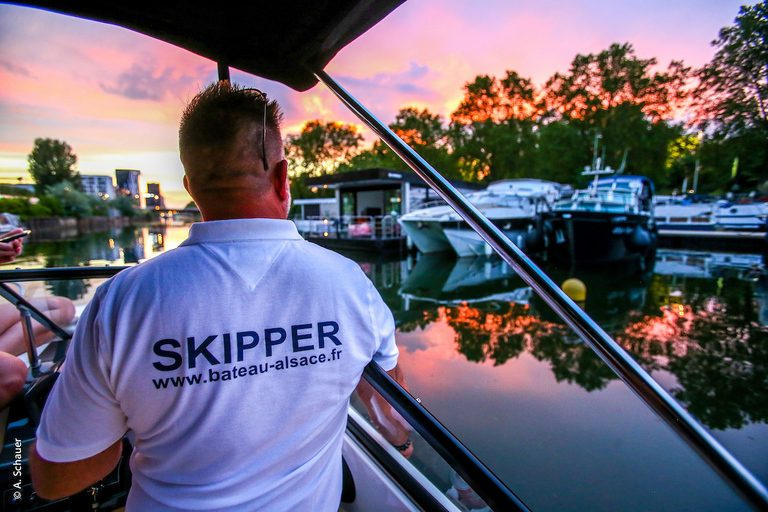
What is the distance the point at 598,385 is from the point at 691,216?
2760 cm

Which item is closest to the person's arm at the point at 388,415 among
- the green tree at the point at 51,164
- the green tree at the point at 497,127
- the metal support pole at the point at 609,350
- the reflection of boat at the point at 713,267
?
the metal support pole at the point at 609,350

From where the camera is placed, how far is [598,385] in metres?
3.77

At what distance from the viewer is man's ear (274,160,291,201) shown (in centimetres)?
85

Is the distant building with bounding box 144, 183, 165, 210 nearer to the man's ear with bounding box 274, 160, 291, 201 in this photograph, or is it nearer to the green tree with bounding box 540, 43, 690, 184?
the man's ear with bounding box 274, 160, 291, 201

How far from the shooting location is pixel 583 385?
3752mm

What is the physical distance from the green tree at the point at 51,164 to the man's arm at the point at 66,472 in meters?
3.03

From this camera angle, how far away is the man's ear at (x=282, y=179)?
33.3 inches

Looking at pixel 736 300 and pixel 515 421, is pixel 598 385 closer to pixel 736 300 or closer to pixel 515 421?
pixel 515 421

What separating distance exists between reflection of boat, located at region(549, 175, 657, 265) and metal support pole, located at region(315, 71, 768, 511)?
11.5m

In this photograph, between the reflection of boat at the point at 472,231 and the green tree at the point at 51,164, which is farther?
the reflection of boat at the point at 472,231

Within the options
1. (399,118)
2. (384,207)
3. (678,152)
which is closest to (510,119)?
(399,118)

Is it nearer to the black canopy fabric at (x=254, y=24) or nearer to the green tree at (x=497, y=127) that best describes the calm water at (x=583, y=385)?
the black canopy fabric at (x=254, y=24)

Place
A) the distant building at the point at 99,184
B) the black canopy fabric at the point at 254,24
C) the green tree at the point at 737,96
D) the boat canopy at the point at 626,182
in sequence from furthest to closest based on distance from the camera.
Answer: the boat canopy at the point at 626,182 < the green tree at the point at 737,96 < the distant building at the point at 99,184 < the black canopy fabric at the point at 254,24

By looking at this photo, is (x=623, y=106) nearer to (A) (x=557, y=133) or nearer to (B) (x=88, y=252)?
(A) (x=557, y=133)
